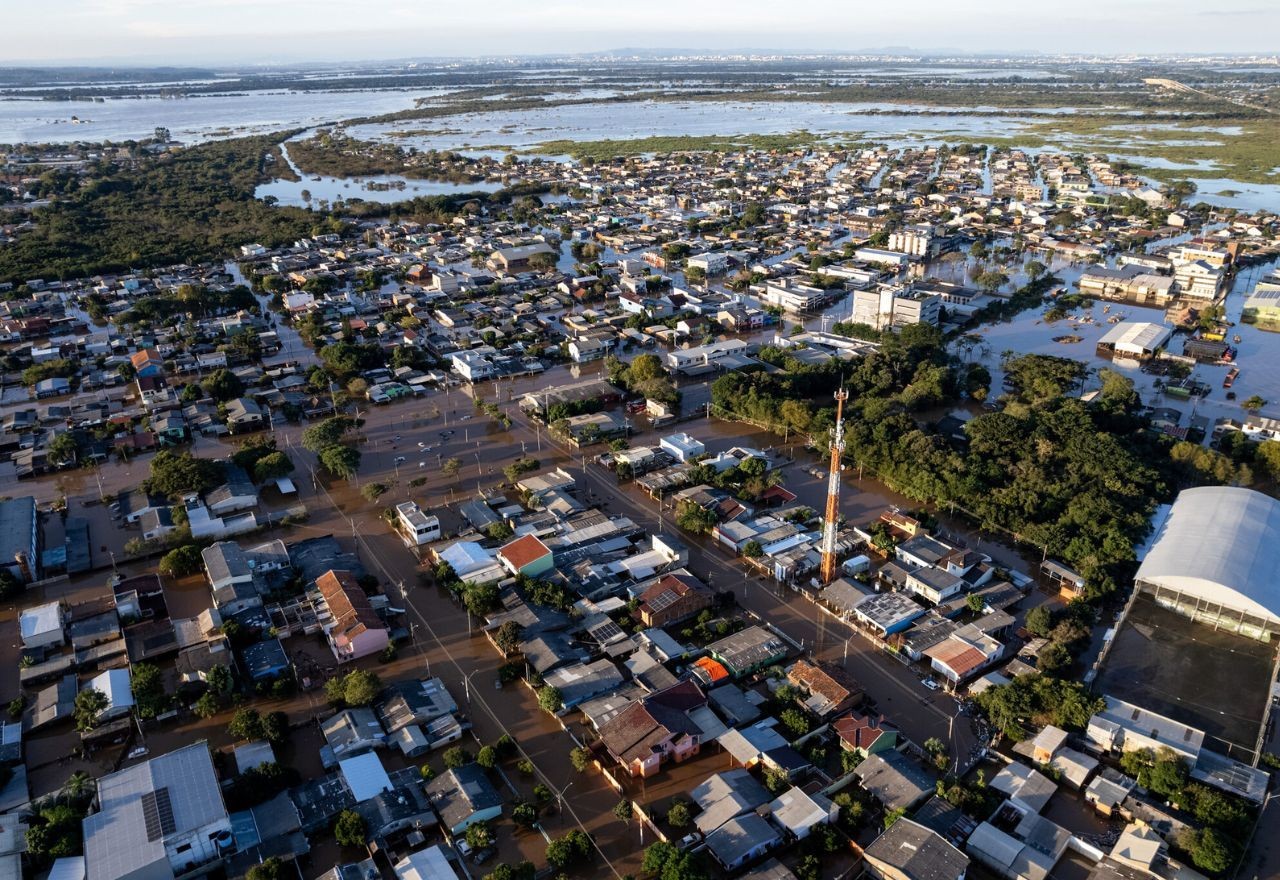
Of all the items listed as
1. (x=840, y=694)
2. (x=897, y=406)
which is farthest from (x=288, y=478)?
(x=897, y=406)

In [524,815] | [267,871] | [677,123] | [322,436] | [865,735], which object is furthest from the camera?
[677,123]

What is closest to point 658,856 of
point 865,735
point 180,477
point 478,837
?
point 478,837

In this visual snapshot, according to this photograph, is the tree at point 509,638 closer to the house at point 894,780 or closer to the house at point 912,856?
the house at point 894,780

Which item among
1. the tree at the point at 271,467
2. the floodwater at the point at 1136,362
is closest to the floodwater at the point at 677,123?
the floodwater at the point at 1136,362

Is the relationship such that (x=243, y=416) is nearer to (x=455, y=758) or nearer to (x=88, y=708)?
(x=88, y=708)

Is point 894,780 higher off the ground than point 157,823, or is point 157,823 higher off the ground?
point 157,823

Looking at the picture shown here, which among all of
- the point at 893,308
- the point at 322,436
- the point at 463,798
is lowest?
the point at 463,798

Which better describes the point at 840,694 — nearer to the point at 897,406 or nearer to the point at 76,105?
the point at 897,406
